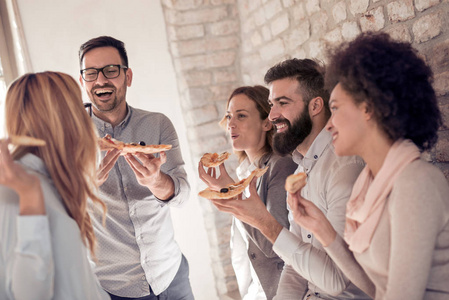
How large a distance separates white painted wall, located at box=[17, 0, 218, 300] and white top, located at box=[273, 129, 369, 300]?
7.27 feet

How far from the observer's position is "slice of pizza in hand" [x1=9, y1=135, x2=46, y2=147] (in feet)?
4.60

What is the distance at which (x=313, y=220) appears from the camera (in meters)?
1.67

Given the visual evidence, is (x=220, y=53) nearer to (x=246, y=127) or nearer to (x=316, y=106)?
(x=246, y=127)

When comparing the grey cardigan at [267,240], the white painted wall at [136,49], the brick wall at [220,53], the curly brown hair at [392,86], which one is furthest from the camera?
the white painted wall at [136,49]

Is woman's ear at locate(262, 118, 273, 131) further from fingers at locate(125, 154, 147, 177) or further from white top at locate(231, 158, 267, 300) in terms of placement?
fingers at locate(125, 154, 147, 177)

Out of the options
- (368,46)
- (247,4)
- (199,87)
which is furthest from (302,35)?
(368,46)

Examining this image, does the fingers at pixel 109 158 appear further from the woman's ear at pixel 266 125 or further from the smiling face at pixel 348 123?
the smiling face at pixel 348 123

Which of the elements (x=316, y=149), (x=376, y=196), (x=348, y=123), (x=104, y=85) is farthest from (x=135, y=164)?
(x=376, y=196)

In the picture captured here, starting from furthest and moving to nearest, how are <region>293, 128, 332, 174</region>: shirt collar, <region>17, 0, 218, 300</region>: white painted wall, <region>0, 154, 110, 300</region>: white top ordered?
<region>17, 0, 218, 300</region>: white painted wall
<region>293, 128, 332, 174</region>: shirt collar
<region>0, 154, 110, 300</region>: white top

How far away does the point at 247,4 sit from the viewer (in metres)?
3.87

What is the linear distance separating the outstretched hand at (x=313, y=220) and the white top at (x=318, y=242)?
0.16m

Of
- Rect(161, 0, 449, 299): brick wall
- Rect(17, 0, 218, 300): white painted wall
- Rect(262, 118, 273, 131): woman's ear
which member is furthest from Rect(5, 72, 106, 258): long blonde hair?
Rect(17, 0, 218, 300): white painted wall

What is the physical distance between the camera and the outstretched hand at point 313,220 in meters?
1.66

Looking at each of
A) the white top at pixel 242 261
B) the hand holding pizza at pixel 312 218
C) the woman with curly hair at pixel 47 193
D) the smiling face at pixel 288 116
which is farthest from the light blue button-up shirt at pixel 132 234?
the hand holding pizza at pixel 312 218
